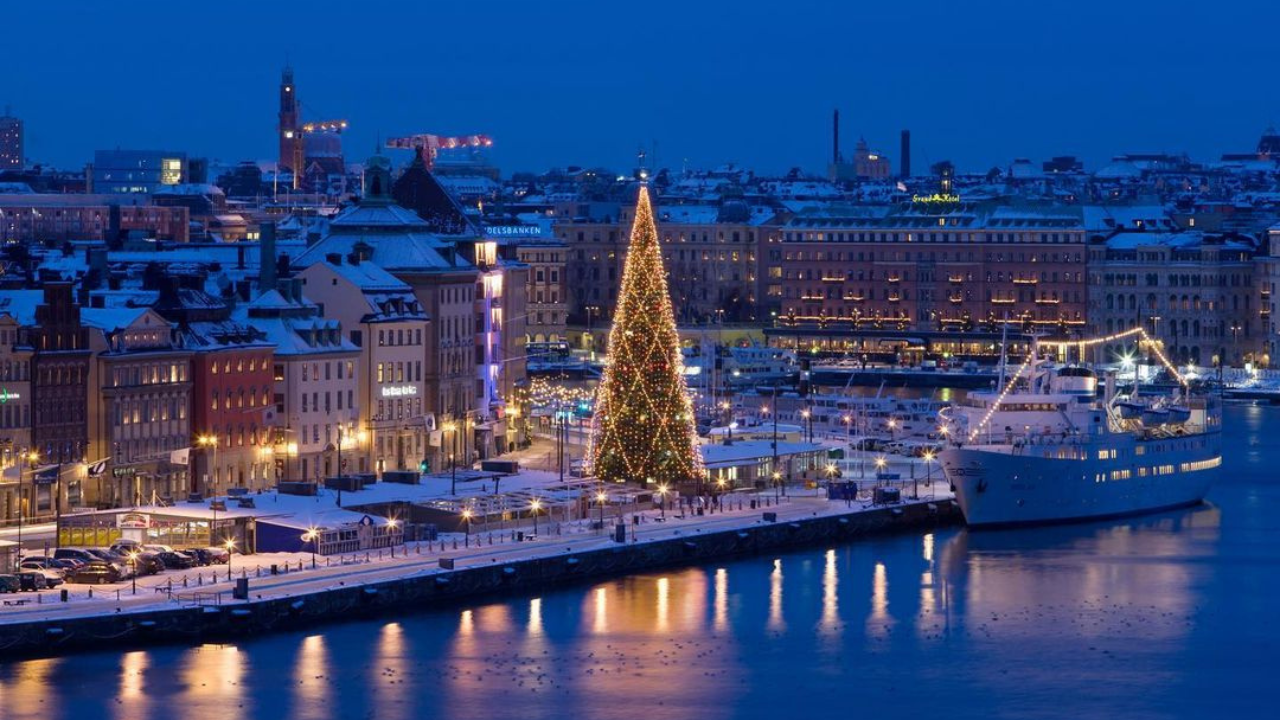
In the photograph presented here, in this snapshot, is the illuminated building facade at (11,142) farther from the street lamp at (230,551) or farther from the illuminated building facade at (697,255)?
the street lamp at (230,551)

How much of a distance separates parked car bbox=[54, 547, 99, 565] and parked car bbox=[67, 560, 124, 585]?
751mm

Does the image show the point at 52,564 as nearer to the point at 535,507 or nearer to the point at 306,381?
the point at 535,507

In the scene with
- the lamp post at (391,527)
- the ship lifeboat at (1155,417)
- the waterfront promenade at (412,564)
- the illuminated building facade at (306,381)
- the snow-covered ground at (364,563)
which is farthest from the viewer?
the ship lifeboat at (1155,417)

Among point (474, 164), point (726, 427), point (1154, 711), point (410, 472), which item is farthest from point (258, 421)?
point (474, 164)

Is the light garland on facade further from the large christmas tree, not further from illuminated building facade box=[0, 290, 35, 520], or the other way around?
illuminated building facade box=[0, 290, 35, 520]

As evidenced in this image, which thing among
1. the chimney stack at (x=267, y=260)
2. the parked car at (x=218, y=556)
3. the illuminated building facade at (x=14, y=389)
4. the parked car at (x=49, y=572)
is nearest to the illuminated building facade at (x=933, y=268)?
the chimney stack at (x=267, y=260)

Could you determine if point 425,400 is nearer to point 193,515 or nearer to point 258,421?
point 258,421

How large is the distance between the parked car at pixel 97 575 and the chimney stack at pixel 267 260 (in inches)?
619

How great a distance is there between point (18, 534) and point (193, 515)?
2583mm

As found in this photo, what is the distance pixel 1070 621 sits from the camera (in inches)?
1944

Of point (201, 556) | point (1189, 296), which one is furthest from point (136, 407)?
point (1189, 296)

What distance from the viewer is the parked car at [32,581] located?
47.1 meters

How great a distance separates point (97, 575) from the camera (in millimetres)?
47875

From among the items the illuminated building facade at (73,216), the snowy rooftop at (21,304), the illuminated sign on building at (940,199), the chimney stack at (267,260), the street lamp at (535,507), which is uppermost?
the illuminated sign on building at (940,199)
